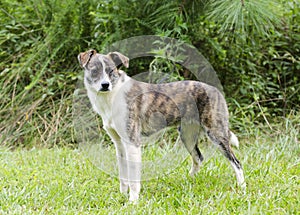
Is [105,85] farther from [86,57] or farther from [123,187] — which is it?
[123,187]

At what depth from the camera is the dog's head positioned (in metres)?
3.68

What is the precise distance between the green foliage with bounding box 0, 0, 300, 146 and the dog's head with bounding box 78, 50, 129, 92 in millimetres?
1869

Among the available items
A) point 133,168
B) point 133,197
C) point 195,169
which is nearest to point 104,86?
point 133,168

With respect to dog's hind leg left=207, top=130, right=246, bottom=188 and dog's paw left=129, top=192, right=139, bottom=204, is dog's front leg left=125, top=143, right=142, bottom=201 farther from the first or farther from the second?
dog's hind leg left=207, top=130, right=246, bottom=188

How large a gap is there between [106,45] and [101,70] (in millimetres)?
2152

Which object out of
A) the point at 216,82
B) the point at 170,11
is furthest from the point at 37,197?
the point at 216,82

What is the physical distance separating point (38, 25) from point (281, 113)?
382 cm

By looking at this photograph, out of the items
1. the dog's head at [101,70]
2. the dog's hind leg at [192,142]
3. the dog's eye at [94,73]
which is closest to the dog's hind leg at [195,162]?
the dog's hind leg at [192,142]

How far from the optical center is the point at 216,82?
633 centimetres

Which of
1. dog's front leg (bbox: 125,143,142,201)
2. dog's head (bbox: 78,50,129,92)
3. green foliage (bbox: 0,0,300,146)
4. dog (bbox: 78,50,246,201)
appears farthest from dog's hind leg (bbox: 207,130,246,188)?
green foliage (bbox: 0,0,300,146)

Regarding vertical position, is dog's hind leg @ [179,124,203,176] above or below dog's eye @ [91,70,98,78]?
below

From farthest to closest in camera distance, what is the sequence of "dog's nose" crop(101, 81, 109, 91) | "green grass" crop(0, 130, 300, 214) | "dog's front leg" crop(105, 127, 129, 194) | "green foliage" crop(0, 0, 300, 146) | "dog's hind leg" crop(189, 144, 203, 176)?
1. "green foliage" crop(0, 0, 300, 146)
2. "dog's hind leg" crop(189, 144, 203, 176)
3. "dog's front leg" crop(105, 127, 129, 194)
4. "dog's nose" crop(101, 81, 109, 91)
5. "green grass" crop(0, 130, 300, 214)

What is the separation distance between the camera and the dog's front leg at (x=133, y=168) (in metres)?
3.81

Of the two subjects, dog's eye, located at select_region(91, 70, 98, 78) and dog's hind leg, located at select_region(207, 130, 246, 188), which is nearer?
dog's eye, located at select_region(91, 70, 98, 78)
